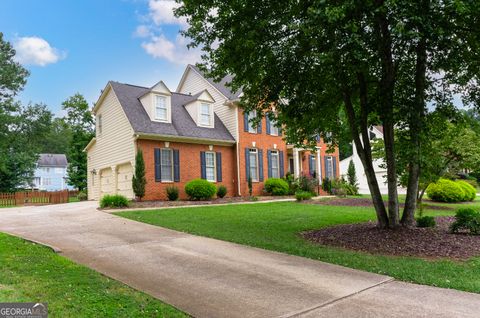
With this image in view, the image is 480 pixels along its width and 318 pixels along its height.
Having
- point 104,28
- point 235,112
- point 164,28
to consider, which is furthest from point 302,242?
point 235,112

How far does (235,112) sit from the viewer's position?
2231 centimetres

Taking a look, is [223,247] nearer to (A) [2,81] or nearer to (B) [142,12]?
(B) [142,12]

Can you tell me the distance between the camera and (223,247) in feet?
25.9

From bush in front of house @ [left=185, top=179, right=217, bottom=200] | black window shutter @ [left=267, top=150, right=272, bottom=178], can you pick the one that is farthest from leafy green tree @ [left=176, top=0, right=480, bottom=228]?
black window shutter @ [left=267, top=150, right=272, bottom=178]

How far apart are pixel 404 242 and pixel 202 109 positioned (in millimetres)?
15470

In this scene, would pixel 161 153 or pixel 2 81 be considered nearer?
pixel 161 153

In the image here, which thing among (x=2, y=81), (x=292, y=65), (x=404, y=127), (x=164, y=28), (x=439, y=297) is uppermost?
(x=2, y=81)

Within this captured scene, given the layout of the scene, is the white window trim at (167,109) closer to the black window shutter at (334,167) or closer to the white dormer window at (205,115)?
the white dormer window at (205,115)

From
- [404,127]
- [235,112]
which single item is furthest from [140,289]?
[235,112]

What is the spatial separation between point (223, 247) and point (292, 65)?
425cm

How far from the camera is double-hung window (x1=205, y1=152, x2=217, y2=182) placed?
2100 cm

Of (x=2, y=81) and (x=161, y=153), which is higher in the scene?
(x=2, y=81)

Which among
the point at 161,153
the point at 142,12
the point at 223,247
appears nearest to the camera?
the point at 223,247

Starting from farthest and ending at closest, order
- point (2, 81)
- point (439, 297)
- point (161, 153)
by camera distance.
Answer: point (2, 81), point (161, 153), point (439, 297)
